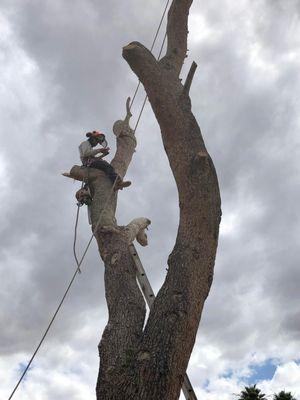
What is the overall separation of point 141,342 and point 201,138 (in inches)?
67.1

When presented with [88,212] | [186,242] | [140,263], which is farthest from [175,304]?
[88,212]

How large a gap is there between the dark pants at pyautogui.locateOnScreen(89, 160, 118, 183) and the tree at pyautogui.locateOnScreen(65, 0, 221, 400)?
21.7 inches

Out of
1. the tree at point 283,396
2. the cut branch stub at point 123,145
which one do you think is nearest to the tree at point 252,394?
the tree at point 283,396

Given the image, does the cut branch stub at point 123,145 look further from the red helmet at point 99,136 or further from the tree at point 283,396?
the tree at point 283,396

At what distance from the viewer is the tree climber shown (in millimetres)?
5141

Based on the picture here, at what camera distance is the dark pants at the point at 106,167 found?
5.11 metres

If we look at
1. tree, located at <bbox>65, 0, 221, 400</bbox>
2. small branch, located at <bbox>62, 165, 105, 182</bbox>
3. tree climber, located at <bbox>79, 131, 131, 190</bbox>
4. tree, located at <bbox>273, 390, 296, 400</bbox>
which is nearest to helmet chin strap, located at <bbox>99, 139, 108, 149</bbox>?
tree climber, located at <bbox>79, 131, 131, 190</bbox>

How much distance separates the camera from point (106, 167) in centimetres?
520

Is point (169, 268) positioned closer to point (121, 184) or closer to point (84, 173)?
point (121, 184)

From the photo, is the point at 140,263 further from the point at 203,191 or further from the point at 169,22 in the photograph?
the point at 169,22

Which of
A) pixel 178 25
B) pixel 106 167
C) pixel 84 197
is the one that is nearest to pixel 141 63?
pixel 178 25

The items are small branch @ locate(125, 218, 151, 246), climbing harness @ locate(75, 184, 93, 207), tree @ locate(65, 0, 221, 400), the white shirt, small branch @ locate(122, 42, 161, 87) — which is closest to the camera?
tree @ locate(65, 0, 221, 400)

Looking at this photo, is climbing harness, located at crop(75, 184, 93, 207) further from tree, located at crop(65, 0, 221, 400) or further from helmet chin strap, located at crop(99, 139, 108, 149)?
helmet chin strap, located at crop(99, 139, 108, 149)

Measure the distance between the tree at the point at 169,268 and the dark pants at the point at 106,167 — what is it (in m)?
0.55
